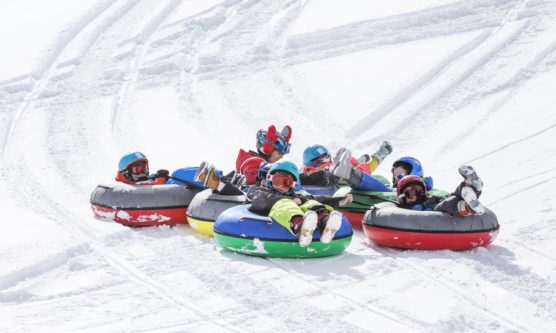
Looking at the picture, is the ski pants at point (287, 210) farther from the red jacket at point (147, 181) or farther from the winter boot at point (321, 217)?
the red jacket at point (147, 181)

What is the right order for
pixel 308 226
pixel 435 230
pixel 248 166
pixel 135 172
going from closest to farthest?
pixel 308 226, pixel 435 230, pixel 248 166, pixel 135 172

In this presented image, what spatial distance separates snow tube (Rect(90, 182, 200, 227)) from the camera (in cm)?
920

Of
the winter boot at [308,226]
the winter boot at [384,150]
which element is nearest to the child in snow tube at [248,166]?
the winter boot at [384,150]

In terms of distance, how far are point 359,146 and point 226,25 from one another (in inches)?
282

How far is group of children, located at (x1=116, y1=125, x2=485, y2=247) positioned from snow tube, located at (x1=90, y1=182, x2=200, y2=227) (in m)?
0.59

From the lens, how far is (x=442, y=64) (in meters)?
15.8

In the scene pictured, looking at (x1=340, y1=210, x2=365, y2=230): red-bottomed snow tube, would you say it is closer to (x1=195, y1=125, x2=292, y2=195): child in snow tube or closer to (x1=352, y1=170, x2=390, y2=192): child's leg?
(x1=352, y1=170, x2=390, y2=192): child's leg

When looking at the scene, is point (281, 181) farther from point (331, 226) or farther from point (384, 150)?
point (384, 150)

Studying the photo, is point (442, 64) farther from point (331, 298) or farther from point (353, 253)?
point (331, 298)

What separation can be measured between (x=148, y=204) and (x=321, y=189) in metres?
1.90

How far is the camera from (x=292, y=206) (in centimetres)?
746

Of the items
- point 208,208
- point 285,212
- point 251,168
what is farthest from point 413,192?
point 208,208

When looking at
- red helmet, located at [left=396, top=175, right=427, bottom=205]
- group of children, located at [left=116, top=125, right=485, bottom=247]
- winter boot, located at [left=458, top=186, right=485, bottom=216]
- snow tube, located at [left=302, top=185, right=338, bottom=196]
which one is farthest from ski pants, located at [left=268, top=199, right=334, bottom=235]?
snow tube, located at [left=302, top=185, right=338, bottom=196]

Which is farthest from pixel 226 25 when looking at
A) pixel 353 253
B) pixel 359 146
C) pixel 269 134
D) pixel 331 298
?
pixel 331 298
